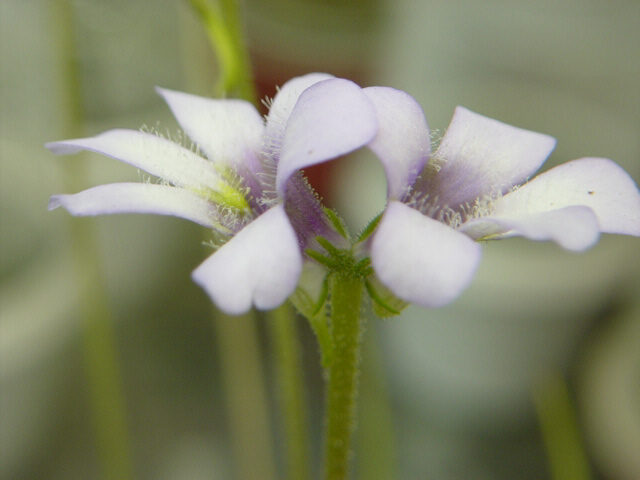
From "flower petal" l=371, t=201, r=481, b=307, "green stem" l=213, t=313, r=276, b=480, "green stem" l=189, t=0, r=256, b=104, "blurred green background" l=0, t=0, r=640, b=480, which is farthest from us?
"blurred green background" l=0, t=0, r=640, b=480

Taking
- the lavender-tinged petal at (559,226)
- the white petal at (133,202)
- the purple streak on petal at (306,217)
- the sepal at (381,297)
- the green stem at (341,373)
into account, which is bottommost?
the green stem at (341,373)

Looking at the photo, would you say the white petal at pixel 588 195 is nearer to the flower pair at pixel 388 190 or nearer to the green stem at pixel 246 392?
the flower pair at pixel 388 190

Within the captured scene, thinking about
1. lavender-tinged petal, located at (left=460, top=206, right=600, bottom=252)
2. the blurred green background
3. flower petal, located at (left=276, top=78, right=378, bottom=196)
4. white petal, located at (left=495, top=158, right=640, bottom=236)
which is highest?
flower petal, located at (left=276, top=78, right=378, bottom=196)

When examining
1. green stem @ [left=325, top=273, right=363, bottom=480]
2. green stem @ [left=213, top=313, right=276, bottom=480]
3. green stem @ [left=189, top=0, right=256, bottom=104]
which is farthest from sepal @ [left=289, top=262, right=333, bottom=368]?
green stem @ [left=213, top=313, right=276, bottom=480]

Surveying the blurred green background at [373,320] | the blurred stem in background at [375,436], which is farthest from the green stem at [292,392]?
the blurred green background at [373,320]

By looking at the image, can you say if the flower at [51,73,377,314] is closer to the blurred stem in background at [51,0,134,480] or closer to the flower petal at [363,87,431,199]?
the flower petal at [363,87,431,199]

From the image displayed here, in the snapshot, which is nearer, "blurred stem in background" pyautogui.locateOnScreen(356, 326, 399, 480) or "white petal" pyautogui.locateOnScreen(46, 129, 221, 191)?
"white petal" pyautogui.locateOnScreen(46, 129, 221, 191)

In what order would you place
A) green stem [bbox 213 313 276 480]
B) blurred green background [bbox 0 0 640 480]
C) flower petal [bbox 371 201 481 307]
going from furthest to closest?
blurred green background [bbox 0 0 640 480]
green stem [bbox 213 313 276 480]
flower petal [bbox 371 201 481 307]

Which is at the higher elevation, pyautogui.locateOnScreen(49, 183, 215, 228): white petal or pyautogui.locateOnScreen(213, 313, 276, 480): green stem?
pyautogui.locateOnScreen(49, 183, 215, 228): white petal
